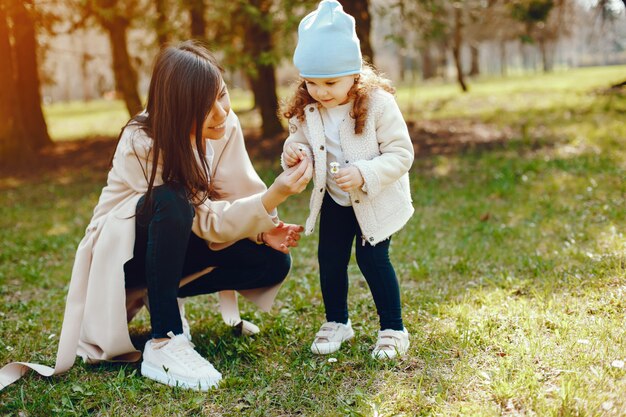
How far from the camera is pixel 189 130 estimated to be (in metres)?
2.90

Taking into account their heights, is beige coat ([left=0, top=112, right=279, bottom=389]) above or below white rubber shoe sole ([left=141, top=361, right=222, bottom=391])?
above

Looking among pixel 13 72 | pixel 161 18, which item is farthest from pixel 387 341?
pixel 13 72

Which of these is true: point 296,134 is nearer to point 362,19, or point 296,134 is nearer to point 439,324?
point 439,324

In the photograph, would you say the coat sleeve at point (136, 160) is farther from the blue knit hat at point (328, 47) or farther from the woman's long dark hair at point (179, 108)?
the blue knit hat at point (328, 47)

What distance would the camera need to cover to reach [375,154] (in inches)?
113

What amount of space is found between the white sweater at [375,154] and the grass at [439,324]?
59cm

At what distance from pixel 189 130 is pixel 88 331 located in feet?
3.26

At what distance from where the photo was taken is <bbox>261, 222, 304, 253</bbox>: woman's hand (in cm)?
313

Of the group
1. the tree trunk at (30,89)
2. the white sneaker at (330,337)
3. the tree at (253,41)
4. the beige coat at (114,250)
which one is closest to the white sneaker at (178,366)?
the beige coat at (114,250)

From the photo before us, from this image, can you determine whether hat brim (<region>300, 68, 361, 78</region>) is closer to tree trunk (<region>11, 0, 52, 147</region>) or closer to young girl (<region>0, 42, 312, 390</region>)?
young girl (<region>0, 42, 312, 390</region>)

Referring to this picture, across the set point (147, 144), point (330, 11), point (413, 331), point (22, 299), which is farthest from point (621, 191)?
point (22, 299)

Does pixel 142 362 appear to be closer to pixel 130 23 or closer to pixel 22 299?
pixel 22 299

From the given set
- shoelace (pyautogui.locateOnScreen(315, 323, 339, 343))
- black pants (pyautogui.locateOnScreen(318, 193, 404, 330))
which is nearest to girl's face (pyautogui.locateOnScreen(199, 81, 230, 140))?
black pants (pyautogui.locateOnScreen(318, 193, 404, 330))

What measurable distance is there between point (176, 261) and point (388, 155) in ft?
3.28
